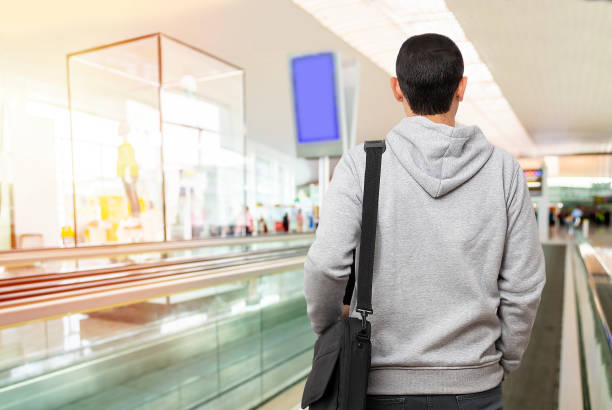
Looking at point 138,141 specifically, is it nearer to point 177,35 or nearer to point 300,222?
point 177,35

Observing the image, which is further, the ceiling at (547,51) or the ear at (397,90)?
the ceiling at (547,51)

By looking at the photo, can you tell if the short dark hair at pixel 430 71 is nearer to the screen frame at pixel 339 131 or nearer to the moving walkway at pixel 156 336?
the moving walkway at pixel 156 336

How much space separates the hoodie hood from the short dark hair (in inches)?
2.5

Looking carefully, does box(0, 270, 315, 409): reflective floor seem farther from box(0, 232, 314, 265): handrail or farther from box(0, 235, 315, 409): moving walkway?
box(0, 232, 314, 265): handrail

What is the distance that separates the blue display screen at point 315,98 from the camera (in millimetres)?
5137

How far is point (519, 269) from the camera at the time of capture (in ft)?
3.49

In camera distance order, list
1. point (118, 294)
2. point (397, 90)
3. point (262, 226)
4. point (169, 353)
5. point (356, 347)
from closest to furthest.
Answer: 1. point (356, 347)
2. point (397, 90)
3. point (118, 294)
4. point (169, 353)
5. point (262, 226)

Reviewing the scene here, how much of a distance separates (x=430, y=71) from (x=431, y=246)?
39 centimetres

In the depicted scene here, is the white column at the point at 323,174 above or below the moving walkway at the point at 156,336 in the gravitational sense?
above

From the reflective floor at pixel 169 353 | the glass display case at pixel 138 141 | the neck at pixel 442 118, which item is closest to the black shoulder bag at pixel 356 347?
the neck at pixel 442 118

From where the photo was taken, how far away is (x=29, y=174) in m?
6.40

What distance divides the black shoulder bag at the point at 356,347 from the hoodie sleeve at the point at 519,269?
1.09 ft

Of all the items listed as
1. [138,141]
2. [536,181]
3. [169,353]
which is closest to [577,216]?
[536,181]

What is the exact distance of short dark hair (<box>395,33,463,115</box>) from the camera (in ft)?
3.39
